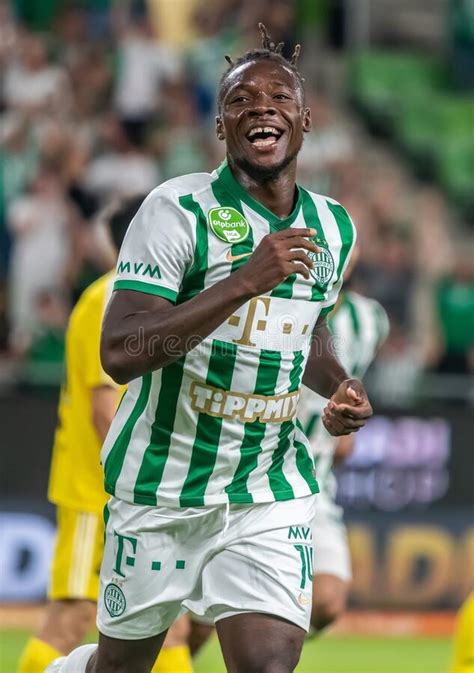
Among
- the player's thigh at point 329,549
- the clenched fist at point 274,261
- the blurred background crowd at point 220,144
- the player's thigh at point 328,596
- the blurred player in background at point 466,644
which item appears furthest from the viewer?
the blurred background crowd at point 220,144

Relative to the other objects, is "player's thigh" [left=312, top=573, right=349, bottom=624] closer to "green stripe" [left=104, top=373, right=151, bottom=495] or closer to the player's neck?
"green stripe" [left=104, top=373, right=151, bottom=495]

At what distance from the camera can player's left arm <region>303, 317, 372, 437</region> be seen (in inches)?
175

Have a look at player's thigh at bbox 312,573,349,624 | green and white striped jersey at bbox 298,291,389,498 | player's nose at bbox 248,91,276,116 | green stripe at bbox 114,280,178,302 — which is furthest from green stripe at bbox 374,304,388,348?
green stripe at bbox 114,280,178,302

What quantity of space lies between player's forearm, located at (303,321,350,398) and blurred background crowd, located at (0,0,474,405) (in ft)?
15.3

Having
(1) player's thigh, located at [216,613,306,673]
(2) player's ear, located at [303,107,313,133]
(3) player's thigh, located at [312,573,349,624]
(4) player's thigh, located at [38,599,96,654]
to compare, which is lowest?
(4) player's thigh, located at [38,599,96,654]

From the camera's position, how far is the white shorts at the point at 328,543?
670cm

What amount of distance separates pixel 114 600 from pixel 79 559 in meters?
1.44

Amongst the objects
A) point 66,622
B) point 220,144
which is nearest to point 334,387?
point 66,622

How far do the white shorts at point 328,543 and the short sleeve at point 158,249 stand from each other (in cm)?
257

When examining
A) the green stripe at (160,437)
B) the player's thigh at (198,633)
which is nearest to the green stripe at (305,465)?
the green stripe at (160,437)

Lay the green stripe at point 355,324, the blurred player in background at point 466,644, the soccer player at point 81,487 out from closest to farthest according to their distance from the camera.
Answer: the blurred player in background at point 466,644 → the soccer player at point 81,487 → the green stripe at point 355,324

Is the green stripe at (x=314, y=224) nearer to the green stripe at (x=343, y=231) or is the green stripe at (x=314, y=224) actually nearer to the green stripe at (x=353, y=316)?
the green stripe at (x=343, y=231)

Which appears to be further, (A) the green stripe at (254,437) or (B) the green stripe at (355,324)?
(B) the green stripe at (355,324)

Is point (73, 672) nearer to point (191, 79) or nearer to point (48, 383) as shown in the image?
point (48, 383)
